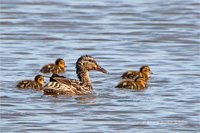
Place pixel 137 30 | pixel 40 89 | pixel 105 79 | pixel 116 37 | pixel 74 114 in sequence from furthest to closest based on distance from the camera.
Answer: pixel 137 30, pixel 116 37, pixel 105 79, pixel 40 89, pixel 74 114

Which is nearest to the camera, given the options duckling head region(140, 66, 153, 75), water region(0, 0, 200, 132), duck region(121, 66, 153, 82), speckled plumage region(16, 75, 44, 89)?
water region(0, 0, 200, 132)

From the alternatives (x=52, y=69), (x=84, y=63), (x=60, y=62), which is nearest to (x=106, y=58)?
(x=60, y=62)

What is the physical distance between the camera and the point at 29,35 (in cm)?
1659

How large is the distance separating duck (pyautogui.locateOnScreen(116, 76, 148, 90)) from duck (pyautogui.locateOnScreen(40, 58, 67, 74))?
73.9 inches

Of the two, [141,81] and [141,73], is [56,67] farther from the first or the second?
[141,81]

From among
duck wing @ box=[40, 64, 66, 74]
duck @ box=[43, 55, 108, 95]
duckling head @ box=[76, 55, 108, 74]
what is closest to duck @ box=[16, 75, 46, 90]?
duck @ box=[43, 55, 108, 95]

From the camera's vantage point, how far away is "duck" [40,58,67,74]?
1254cm

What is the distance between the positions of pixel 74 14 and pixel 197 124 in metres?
12.9

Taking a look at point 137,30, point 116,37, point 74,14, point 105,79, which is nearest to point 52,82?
point 105,79

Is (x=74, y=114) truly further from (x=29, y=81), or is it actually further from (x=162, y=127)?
(x=29, y=81)

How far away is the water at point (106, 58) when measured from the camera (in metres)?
8.54

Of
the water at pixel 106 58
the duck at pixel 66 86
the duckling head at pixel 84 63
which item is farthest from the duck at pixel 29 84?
the duckling head at pixel 84 63

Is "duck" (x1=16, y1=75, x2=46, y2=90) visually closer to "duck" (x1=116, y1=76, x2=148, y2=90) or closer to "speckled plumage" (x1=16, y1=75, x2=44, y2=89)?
"speckled plumage" (x1=16, y1=75, x2=44, y2=89)

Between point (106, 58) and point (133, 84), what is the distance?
2.81 metres
